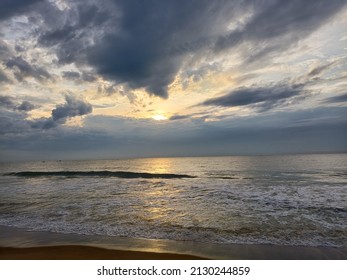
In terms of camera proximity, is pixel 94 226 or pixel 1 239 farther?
pixel 94 226

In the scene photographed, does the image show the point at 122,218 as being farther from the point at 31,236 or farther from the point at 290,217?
the point at 290,217

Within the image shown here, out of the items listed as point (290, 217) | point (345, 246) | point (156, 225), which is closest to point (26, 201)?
point (156, 225)

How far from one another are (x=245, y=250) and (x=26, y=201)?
50.4ft

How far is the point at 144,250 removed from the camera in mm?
7242

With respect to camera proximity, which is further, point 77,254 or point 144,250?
point 144,250

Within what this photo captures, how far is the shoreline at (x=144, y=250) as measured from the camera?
6738 millimetres

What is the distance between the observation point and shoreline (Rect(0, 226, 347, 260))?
674 cm

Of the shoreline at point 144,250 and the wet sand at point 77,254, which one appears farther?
the shoreline at point 144,250

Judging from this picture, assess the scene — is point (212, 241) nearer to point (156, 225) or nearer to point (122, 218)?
point (156, 225)

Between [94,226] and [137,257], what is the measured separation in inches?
163

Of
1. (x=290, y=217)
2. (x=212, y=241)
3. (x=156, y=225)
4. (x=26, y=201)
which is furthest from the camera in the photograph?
(x=26, y=201)

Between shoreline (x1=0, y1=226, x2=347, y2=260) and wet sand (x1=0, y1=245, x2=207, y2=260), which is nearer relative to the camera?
wet sand (x1=0, y1=245, x2=207, y2=260)
